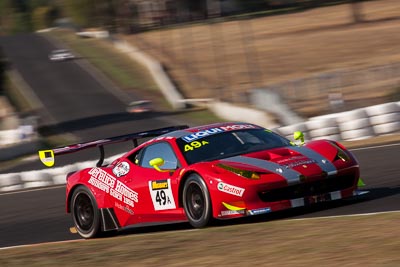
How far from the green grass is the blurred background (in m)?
15.2

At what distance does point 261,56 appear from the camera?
53.7m

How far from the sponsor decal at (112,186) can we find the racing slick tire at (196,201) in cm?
82

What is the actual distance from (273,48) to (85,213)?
4716 cm

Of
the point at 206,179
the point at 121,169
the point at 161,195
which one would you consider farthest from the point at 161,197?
the point at 121,169

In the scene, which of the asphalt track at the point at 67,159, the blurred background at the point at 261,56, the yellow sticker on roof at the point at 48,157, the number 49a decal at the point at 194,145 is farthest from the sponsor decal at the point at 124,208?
the blurred background at the point at 261,56

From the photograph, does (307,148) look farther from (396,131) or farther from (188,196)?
(396,131)

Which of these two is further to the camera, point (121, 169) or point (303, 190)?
point (121, 169)

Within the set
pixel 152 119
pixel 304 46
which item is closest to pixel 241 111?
pixel 152 119

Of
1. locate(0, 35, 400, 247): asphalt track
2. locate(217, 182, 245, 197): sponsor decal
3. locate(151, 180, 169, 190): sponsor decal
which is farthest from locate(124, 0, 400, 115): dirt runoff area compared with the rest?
locate(217, 182, 245, 197): sponsor decal

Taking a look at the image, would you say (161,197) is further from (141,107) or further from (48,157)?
(141,107)

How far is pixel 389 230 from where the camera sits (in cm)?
702

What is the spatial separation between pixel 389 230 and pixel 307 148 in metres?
2.49

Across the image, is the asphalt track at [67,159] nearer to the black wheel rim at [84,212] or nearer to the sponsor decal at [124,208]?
the black wheel rim at [84,212]

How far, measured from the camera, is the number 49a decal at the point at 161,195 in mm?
9211
